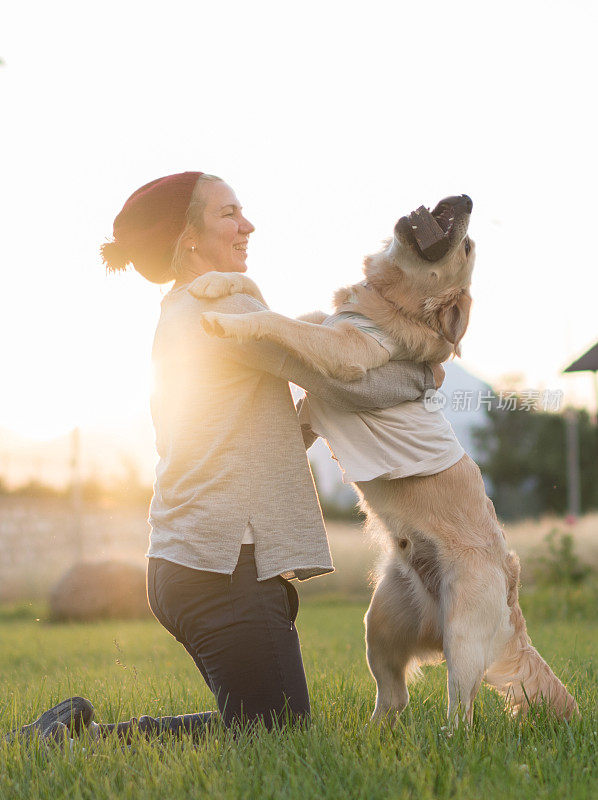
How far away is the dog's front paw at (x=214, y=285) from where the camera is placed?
285 centimetres

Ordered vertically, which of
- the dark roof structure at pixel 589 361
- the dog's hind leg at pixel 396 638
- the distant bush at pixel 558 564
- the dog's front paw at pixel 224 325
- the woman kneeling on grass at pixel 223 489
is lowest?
the distant bush at pixel 558 564

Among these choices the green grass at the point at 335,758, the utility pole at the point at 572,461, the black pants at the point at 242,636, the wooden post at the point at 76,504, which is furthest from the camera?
the utility pole at the point at 572,461

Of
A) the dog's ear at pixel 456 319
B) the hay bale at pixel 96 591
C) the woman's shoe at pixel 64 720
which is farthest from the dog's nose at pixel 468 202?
the hay bale at pixel 96 591

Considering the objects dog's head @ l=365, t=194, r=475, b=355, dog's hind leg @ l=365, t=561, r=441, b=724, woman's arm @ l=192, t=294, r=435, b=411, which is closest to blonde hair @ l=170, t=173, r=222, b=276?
woman's arm @ l=192, t=294, r=435, b=411

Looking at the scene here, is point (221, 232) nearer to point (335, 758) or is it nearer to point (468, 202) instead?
point (468, 202)

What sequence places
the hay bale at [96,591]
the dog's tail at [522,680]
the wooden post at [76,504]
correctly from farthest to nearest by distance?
the wooden post at [76,504] < the hay bale at [96,591] < the dog's tail at [522,680]

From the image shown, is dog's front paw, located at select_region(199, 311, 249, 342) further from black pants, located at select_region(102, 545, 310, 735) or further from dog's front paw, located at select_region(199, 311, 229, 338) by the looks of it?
black pants, located at select_region(102, 545, 310, 735)

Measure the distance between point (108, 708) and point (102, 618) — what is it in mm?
7557

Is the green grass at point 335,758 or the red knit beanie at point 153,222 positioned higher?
the red knit beanie at point 153,222

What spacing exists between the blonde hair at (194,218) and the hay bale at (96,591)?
26.9 ft

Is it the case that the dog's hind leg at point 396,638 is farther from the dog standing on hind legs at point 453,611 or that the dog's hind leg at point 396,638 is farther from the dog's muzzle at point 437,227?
the dog's muzzle at point 437,227

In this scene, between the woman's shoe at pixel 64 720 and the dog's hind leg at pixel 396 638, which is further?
the dog's hind leg at pixel 396 638

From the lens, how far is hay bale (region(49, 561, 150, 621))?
1072 centimetres

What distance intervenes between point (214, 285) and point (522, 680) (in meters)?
1.91
